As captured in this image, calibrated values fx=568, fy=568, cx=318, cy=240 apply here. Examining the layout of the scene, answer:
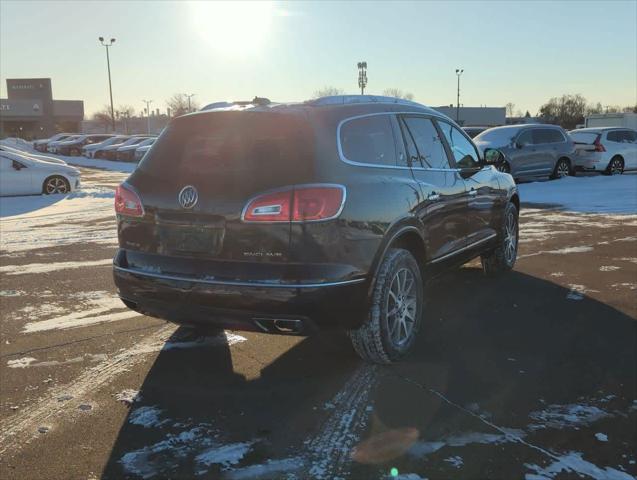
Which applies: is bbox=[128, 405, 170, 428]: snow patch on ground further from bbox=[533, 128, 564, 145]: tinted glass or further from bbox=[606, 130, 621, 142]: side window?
bbox=[606, 130, 621, 142]: side window

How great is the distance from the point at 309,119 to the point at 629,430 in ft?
8.62

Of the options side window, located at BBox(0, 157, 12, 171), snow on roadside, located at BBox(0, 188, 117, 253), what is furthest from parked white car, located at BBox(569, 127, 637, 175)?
side window, located at BBox(0, 157, 12, 171)

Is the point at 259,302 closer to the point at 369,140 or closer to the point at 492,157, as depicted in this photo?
the point at 369,140

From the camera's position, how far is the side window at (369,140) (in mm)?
3715

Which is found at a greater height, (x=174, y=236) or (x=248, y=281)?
(x=174, y=236)

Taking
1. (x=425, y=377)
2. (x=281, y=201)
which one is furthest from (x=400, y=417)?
(x=281, y=201)

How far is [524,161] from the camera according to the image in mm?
16656

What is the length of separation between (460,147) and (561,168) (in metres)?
14.0

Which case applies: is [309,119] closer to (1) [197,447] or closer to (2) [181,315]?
(2) [181,315]

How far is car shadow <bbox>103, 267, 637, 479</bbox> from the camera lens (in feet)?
9.65

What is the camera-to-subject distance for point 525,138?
54.9 ft

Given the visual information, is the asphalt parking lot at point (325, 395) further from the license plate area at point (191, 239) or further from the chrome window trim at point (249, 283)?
the license plate area at point (191, 239)

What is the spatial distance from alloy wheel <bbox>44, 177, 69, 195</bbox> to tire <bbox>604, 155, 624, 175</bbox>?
16909 mm

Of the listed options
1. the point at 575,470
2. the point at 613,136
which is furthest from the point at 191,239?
the point at 613,136
